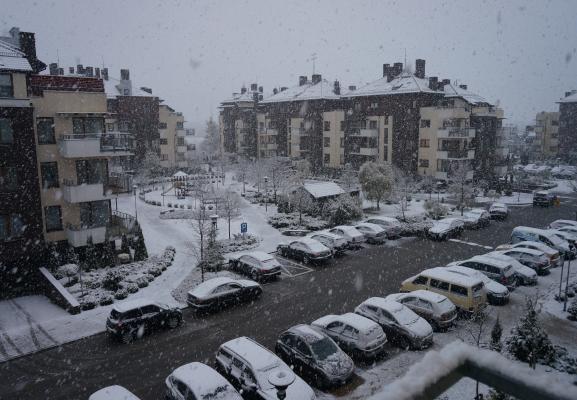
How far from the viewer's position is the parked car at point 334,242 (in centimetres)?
2762

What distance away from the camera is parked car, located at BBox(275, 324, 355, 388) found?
13.4 m

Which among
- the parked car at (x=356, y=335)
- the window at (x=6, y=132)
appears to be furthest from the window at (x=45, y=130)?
the parked car at (x=356, y=335)

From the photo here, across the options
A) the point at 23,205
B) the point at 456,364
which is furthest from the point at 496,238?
the point at 456,364

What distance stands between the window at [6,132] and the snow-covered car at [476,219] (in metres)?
31.2

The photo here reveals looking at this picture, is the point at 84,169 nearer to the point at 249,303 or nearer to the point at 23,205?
the point at 23,205

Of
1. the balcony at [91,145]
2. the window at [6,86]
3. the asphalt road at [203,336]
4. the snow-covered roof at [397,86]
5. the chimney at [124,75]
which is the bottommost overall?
the asphalt road at [203,336]

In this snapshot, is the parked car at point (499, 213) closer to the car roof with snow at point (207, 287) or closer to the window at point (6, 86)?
the car roof with snow at point (207, 287)

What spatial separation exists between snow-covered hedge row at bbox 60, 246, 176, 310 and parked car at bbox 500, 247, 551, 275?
65.5ft

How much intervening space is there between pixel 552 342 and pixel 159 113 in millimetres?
64182

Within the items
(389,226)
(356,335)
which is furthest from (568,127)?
(356,335)

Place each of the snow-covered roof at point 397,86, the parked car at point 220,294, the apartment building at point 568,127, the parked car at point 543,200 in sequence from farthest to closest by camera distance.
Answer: the apartment building at point 568,127
the snow-covered roof at point 397,86
the parked car at point 543,200
the parked car at point 220,294

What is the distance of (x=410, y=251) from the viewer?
29.0 meters

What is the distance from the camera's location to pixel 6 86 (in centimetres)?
2288

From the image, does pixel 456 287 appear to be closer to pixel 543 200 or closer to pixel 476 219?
pixel 476 219
